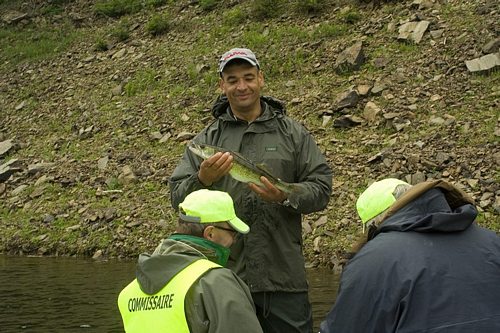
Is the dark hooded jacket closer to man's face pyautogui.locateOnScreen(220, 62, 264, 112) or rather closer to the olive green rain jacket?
the olive green rain jacket

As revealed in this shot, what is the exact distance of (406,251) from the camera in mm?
3508

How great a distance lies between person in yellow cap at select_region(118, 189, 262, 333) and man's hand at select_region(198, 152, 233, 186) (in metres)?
0.51

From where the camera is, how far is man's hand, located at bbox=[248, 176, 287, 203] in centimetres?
510

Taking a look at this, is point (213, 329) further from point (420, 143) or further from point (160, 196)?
point (160, 196)

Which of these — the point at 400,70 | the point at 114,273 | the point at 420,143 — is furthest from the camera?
the point at 400,70

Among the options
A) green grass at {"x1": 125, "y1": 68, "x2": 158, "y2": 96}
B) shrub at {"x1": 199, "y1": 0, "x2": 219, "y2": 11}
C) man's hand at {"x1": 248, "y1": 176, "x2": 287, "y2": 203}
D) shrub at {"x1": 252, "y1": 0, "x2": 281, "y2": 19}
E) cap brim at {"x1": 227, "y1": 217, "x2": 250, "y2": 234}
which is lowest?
green grass at {"x1": 125, "y1": 68, "x2": 158, "y2": 96}

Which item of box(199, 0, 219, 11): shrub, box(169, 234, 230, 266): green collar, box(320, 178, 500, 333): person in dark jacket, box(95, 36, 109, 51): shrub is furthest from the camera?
box(95, 36, 109, 51): shrub


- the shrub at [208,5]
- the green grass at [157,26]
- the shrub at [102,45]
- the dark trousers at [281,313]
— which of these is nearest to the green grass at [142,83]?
the green grass at [157,26]

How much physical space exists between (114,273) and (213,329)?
11985 mm

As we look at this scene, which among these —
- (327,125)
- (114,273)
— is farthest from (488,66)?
(114,273)

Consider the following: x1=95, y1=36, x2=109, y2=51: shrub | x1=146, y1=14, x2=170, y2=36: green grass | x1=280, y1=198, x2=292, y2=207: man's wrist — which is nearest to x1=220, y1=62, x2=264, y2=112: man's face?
x1=280, y1=198, x2=292, y2=207: man's wrist

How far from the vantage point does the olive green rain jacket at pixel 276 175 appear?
5.19m

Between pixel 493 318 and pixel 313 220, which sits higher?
pixel 493 318

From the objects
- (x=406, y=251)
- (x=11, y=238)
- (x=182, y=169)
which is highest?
(x=406, y=251)
